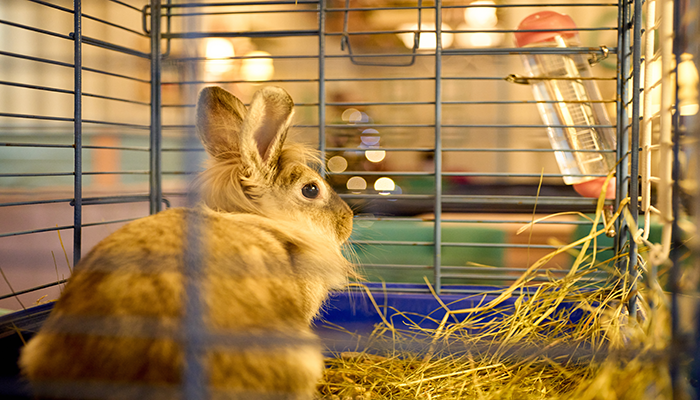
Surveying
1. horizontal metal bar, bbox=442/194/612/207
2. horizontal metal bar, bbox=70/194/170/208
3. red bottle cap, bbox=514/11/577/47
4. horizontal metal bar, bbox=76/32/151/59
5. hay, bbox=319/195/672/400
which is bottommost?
hay, bbox=319/195/672/400

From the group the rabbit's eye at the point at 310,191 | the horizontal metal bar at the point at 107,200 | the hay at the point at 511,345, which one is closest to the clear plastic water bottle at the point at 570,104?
the hay at the point at 511,345

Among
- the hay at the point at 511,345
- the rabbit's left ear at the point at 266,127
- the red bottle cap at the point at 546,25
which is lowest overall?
the hay at the point at 511,345

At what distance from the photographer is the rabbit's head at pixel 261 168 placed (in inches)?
42.1

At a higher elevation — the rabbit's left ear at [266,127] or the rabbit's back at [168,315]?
the rabbit's left ear at [266,127]

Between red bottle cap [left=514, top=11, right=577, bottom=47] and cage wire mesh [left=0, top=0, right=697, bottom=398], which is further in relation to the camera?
red bottle cap [left=514, top=11, right=577, bottom=47]

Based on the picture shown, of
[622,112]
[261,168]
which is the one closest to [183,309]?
[261,168]

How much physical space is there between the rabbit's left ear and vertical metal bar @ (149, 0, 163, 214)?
874mm

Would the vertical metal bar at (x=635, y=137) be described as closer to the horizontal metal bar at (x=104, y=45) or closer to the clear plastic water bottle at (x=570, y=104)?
the clear plastic water bottle at (x=570, y=104)

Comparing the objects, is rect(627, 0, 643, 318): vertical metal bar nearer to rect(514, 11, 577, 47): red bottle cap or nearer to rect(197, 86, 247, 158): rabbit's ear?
rect(514, 11, 577, 47): red bottle cap

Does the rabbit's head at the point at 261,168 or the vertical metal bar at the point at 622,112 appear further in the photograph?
the vertical metal bar at the point at 622,112

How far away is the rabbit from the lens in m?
0.65

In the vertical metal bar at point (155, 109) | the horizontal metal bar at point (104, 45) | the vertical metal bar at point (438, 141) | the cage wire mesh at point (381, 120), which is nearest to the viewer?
the cage wire mesh at point (381, 120)

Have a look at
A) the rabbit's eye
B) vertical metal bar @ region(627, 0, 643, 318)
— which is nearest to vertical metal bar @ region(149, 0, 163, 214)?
the rabbit's eye

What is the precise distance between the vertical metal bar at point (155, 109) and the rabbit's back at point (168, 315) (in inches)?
43.3
